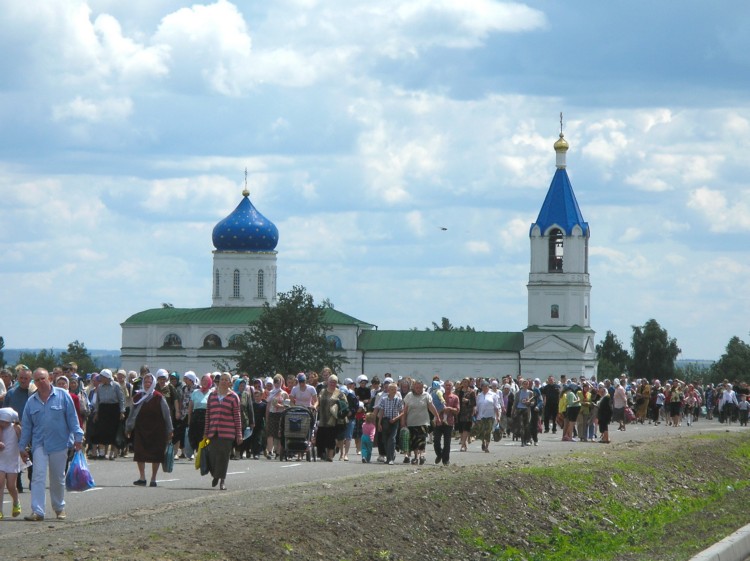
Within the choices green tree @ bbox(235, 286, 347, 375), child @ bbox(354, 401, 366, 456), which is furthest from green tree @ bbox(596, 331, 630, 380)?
child @ bbox(354, 401, 366, 456)

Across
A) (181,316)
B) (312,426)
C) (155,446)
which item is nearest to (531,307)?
(181,316)

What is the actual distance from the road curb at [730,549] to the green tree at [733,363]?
373 ft

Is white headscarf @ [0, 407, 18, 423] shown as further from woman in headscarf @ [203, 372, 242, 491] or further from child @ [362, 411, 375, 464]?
child @ [362, 411, 375, 464]

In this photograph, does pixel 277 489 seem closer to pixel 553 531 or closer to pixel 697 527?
pixel 553 531

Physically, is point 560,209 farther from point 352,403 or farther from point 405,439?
point 405,439

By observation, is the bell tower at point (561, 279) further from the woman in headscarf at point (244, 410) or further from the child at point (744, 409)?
the woman in headscarf at point (244, 410)

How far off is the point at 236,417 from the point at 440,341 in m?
89.8

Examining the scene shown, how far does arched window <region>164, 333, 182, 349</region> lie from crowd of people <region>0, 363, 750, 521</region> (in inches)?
2820

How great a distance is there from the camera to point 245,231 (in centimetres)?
11050

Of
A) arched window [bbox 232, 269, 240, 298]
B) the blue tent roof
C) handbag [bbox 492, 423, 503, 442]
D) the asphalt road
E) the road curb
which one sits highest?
the blue tent roof

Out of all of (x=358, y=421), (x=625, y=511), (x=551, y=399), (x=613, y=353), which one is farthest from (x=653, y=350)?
(x=625, y=511)

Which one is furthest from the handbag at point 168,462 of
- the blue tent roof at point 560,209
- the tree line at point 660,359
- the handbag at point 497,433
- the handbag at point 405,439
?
the tree line at point 660,359

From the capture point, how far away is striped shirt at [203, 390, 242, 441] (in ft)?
69.0

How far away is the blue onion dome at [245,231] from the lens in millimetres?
110562
